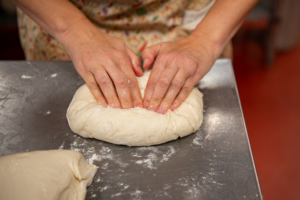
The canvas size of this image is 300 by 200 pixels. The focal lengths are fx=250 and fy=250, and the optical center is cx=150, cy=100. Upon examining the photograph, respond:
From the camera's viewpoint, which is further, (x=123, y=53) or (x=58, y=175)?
(x=123, y=53)

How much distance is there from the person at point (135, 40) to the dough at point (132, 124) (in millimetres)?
49

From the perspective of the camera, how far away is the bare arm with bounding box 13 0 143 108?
1.31m

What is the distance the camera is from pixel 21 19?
6.47 feet

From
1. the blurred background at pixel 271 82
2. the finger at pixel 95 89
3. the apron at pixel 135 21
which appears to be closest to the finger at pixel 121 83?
the finger at pixel 95 89

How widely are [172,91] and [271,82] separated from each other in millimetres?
2723

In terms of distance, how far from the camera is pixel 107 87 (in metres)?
1.31

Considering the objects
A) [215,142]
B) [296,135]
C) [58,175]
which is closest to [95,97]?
[58,175]

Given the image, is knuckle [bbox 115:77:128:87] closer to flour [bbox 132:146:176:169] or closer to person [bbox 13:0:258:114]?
person [bbox 13:0:258:114]

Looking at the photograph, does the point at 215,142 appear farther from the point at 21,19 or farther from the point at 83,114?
the point at 21,19

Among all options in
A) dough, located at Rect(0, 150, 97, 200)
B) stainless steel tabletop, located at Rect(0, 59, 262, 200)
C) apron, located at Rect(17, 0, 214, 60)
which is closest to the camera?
dough, located at Rect(0, 150, 97, 200)

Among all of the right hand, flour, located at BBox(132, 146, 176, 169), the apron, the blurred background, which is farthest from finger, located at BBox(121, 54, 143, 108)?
the blurred background

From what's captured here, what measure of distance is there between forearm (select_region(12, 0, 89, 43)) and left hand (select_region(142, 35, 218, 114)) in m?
0.48

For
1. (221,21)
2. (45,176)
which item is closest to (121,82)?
(45,176)

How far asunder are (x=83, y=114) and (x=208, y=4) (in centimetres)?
116
